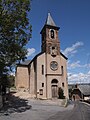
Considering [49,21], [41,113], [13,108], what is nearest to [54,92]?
[49,21]

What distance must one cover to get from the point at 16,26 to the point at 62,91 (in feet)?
90.9

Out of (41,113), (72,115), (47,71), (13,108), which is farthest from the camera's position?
(47,71)

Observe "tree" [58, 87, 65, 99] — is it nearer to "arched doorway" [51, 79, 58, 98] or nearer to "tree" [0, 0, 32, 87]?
"arched doorway" [51, 79, 58, 98]

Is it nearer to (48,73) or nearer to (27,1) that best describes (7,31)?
(27,1)

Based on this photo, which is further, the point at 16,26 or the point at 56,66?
the point at 56,66

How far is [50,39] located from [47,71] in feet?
27.0

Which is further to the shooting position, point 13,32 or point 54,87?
point 54,87

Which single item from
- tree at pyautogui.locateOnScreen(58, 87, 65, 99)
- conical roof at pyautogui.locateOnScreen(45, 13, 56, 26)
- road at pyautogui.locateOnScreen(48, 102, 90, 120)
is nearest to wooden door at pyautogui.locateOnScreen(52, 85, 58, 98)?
tree at pyautogui.locateOnScreen(58, 87, 65, 99)

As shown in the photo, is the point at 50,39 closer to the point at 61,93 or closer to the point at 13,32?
the point at 61,93

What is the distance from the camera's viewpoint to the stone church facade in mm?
44881

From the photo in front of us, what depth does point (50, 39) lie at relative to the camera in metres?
48.1

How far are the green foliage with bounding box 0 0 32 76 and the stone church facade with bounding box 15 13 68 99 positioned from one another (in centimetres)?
2392

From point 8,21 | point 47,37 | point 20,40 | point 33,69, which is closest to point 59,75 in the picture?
point 33,69

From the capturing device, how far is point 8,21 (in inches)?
733
